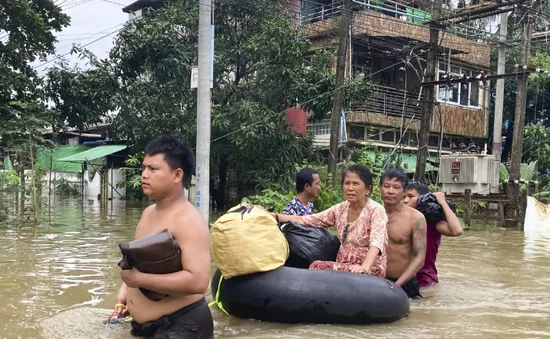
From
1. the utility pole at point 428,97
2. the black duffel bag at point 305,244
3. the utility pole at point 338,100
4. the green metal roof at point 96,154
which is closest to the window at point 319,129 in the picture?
the utility pole at point 428,97

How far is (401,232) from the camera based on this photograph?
562cm

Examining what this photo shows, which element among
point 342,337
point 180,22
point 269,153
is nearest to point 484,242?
point 269,153

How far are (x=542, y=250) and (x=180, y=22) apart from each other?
11.9m

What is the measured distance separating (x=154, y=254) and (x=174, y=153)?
585 millimetres

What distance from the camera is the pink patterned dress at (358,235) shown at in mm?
4941

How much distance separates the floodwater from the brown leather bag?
5.41 ft

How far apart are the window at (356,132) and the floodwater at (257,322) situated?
9.20 m

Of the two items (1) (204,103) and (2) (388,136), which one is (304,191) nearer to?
(1) (204,103)

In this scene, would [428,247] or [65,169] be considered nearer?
[428,247]

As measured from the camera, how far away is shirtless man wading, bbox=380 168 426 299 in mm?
5496

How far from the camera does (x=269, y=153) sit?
56.5 ft

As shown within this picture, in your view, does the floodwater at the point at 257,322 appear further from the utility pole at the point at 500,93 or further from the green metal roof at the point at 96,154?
the green metal roof at the point at 96,154

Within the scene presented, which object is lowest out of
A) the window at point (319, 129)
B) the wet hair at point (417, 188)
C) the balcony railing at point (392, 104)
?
the wet hair at point (417, 188)

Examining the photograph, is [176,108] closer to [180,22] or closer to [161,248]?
[180,22]
